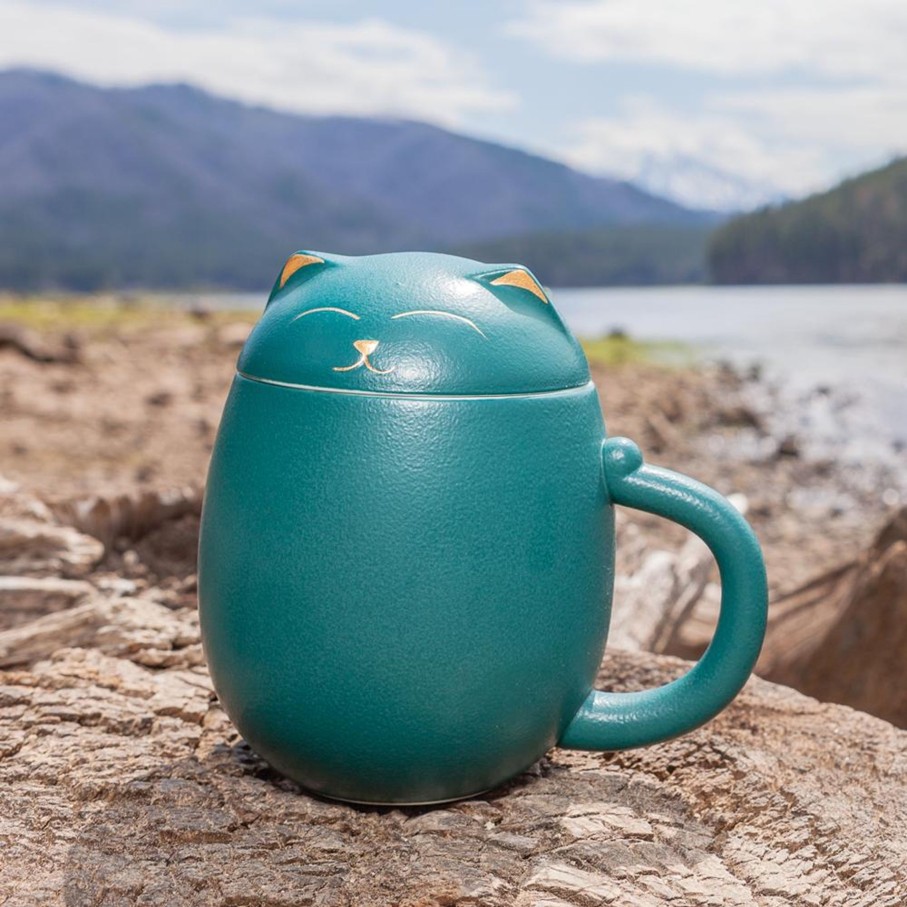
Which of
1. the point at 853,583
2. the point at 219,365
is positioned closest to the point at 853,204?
the point at 219,365

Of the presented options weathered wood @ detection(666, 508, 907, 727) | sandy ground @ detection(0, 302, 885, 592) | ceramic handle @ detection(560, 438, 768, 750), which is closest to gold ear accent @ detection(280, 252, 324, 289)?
ceramic handle @ detection(560, 438, 768, 750)

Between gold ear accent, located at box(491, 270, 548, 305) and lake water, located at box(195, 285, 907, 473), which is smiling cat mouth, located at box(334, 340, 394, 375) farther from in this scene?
lake water, located at box(195, 285, 907, 473)

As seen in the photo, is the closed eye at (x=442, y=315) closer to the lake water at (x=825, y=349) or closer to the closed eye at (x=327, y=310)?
the closed eye at (x=327, y=310)

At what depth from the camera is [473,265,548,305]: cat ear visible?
2.03 meters

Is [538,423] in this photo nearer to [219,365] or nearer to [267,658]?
[267,658]

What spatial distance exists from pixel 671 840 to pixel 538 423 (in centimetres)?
81

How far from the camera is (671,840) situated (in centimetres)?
202

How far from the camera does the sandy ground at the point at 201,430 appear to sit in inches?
328

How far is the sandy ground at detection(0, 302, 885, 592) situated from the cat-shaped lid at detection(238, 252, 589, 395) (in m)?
2.37

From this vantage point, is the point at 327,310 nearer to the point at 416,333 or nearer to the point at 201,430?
the point at 416,333

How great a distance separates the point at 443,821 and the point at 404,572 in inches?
20.3

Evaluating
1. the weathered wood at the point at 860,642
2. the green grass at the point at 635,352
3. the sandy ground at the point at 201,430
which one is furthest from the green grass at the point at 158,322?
the weathered wood at the point at 860,642

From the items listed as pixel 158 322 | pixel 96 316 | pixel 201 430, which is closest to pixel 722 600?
pixel 201 430

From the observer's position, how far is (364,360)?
1.88m
